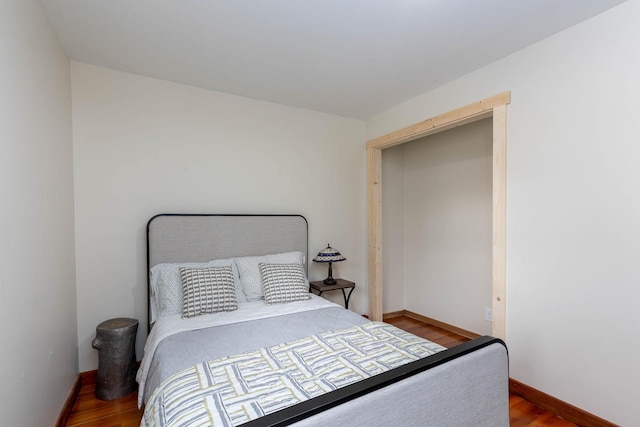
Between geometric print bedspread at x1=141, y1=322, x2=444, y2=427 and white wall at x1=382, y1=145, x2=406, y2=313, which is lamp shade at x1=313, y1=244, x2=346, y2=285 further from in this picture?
geometric print bedspread at x1=141, y1=322, x2=444, y2=427

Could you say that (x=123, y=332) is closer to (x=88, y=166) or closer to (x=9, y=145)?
(x=88, y=166)

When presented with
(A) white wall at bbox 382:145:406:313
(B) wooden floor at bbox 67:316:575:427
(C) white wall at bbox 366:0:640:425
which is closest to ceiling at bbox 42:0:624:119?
(C) white wall at bbox 366:0:640:425

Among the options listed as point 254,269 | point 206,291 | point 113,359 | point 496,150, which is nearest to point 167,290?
point 206,291

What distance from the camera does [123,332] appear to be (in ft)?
7.53

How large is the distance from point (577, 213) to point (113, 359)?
3.50m

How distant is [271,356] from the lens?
1573 millimetres

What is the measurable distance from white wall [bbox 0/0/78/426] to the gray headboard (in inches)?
25.1

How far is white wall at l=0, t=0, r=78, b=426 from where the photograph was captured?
1.31 meters

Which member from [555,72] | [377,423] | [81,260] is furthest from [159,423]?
[555,72]

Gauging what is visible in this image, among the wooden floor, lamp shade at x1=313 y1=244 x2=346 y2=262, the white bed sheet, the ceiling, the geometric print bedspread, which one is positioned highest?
the ceiling

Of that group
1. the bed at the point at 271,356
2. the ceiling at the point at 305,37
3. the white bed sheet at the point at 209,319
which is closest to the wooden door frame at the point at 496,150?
the ceiling at the point at 305,37

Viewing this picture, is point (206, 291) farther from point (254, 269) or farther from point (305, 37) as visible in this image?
point (305, 37)

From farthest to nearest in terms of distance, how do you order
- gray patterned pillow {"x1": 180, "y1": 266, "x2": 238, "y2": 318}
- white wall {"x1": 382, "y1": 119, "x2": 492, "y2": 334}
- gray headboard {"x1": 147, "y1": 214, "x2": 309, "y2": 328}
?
white wall {"x1": 382, "y1": 119, "x2": 492, "y2": 334} < gray headboard {"x1": 147, "y1": 214, "x2": 309, "y2": 328} < gray patterned pillow {"x1": 180, "y1": 266, "x2": 238, "y2": 318}

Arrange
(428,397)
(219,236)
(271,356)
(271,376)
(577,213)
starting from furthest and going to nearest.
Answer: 1. (219,236)
2. (577,213)
3. (271,356)
4. (271,376)
5. (428,397)
